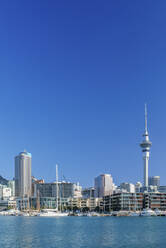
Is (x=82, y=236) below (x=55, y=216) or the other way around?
the other way around

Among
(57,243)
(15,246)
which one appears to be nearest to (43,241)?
(57,243)

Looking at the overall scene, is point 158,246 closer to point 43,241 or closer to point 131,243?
point 131,243

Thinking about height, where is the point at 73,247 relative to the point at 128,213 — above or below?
above

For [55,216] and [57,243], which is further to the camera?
[55,216]

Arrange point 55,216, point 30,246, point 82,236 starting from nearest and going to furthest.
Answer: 1. point 30,246
2. point 82,236
3. point 55,216

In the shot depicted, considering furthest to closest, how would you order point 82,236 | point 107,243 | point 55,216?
point 55,216 < point 82,236 < point 107,243

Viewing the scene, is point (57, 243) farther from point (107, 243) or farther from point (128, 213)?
point (128, 213)

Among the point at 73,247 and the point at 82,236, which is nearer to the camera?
the point at 73,247

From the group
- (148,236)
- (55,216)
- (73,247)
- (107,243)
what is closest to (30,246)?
(73,247)

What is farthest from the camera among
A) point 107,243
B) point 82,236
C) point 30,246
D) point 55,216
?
point 55,216

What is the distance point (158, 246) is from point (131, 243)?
4763mm

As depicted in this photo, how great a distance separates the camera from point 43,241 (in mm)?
67875

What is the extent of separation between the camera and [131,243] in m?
65.9

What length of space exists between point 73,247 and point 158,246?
13572mm
